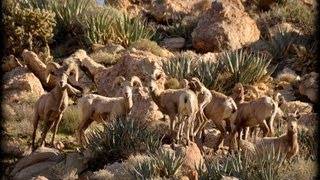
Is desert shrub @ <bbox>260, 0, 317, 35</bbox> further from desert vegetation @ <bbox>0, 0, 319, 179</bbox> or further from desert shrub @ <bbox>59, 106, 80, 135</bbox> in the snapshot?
desert shrub @ <bbox>59, 106, 80, 135</bbox>

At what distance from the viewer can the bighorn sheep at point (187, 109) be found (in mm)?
14773

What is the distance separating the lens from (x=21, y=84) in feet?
67.5

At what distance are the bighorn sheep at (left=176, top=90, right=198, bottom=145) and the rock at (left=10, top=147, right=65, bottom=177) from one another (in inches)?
102

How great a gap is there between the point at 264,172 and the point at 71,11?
14.6 meters

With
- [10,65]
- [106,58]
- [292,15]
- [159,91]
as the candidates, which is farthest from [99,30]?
[159,91]

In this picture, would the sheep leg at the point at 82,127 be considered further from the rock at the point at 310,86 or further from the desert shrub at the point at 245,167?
the rock at the point at 310,86

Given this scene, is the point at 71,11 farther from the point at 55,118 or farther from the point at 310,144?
the point at 310,144

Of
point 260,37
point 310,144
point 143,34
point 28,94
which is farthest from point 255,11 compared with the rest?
point 310,144

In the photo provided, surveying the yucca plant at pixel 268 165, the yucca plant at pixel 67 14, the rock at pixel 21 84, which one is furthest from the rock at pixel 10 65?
the yucca plant at pixel 268 165

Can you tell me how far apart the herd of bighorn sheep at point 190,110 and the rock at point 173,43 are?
30.8ft

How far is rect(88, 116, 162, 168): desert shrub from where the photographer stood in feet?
50.2

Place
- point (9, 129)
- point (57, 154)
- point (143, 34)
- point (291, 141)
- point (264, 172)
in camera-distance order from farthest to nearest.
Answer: point (143, 34) < point (9, 129) < point (57, 154) < point (291, 141) < point (264, 172)

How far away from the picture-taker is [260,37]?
2634 cm

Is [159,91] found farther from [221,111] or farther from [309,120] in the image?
[309,120]
